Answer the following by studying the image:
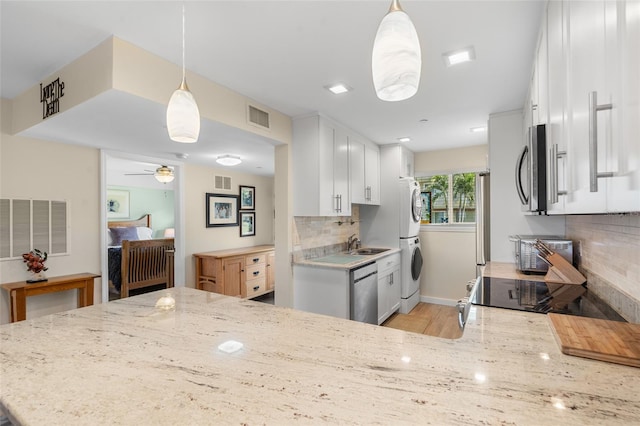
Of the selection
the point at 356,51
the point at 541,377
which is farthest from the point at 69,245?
the point at 541,377

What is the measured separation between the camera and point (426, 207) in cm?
505

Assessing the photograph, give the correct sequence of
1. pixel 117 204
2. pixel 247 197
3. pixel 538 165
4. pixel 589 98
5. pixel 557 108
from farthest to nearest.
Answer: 1. pixel 117 204
2. pixel 247 197
3. pixel 538 165
4. pixel 557 108
5. pixel 589 98

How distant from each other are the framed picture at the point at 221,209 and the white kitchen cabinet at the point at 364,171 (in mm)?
2467

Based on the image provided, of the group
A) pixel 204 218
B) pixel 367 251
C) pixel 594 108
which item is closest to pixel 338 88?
pixel 594 108

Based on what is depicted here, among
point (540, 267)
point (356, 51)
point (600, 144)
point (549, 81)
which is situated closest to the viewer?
point (600, 144)

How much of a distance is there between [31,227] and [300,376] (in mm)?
3328

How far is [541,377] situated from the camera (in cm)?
79

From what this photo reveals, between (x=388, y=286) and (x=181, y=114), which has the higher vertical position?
(x=181, y=114)

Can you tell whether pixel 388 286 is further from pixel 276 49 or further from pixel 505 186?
pixel 276 49

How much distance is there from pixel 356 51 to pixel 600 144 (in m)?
1.61

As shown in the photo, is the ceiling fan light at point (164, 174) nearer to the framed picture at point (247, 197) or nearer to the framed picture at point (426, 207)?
the framed picture at point (247, 197)

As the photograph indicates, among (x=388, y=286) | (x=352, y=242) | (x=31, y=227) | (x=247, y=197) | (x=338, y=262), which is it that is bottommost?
(x=388, y=286)

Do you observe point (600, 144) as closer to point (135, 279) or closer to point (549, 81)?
point (549, 81)

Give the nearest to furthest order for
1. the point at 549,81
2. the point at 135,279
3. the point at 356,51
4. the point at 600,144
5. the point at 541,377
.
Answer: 1. the point at 600,144
2. the point at 541,377
3. the point at 549,81
4. the point at 356,51
5. the point at 135,279
